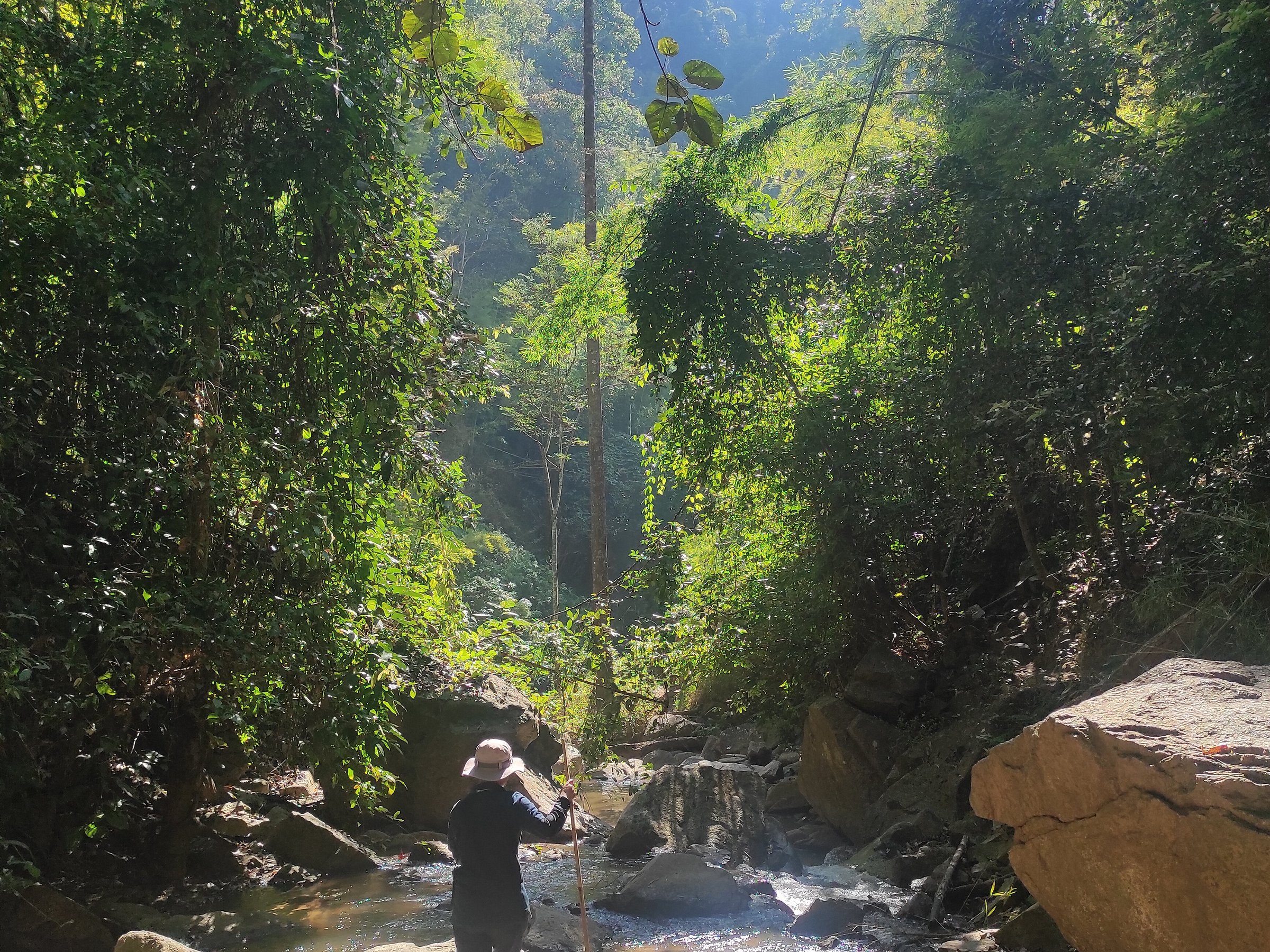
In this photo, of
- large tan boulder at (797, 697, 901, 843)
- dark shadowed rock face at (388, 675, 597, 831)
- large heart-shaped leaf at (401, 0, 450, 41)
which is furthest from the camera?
dark shadowed rock face at (388, 675, 597, 831)

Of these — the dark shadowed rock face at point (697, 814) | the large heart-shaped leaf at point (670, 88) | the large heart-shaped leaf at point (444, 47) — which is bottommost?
the dark shadowed rock face at point (697, 814)

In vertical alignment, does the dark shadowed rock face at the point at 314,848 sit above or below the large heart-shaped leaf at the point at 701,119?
below

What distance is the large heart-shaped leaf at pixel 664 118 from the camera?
1977mm

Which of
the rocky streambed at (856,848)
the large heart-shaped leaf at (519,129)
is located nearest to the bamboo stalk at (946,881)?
the rocky streambed at (856,848)

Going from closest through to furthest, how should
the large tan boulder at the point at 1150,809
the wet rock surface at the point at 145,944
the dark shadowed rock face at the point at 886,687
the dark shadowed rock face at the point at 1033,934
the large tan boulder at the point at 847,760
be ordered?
the large tan boulder at the point at 1150,809, the wet rock surface at the point at 145,944, the dark shadowed rock face at the point at 1033,934, the large tan boulder at the point at 847,760, the dark shadowed rock face at the point at 886,687

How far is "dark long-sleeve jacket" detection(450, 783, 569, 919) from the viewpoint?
152 inches

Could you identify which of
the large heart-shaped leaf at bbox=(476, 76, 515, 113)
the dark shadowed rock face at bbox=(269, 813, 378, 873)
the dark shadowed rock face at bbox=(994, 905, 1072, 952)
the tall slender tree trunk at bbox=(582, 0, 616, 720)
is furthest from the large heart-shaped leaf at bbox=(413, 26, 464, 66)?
the tall slender tree trunk at bbox=(582, 0, 616, 720)

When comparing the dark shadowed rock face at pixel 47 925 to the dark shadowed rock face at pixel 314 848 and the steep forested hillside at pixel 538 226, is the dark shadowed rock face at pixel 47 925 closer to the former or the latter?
the dark shadowed rock face at pixel 314 848

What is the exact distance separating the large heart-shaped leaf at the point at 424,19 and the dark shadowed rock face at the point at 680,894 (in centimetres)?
522

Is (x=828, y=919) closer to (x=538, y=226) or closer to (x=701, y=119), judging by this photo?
(x=701, y=119)

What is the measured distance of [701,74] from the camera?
6.10 ft

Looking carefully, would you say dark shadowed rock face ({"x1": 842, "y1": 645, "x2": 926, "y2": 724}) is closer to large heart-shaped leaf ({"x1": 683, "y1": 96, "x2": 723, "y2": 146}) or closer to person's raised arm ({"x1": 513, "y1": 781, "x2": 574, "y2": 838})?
person's raised arm ({"x1": 513, "y1": 781, "x2": 574, "y2": 838})

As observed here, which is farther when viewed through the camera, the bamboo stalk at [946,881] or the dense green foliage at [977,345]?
the bamboo stalk at [946,881]

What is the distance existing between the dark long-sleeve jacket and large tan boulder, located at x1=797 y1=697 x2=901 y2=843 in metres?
3.93
